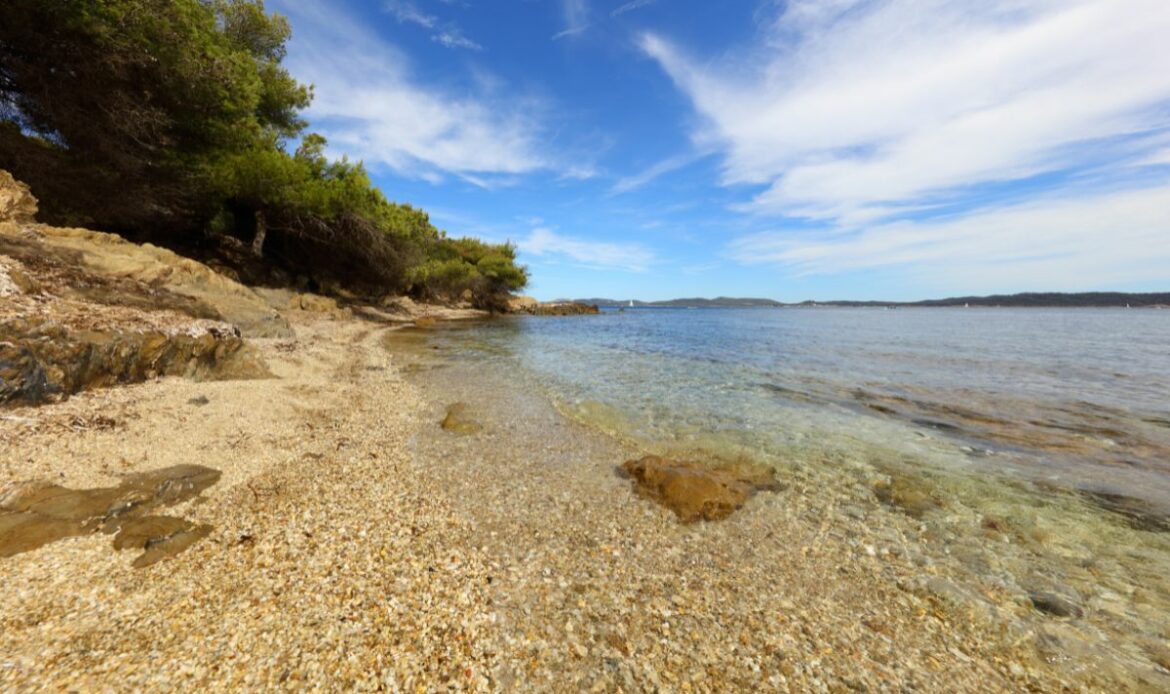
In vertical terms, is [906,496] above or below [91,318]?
below

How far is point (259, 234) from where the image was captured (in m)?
27.3

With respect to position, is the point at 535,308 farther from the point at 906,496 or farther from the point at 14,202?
the point at 906,496

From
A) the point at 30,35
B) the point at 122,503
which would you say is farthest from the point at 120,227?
the point at 122,503

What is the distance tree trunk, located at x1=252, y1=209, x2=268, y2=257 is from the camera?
26688 millimetres

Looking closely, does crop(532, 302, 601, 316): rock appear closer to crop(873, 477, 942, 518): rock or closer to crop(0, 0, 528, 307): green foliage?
crop(0, 0, 528, 307): green foliage

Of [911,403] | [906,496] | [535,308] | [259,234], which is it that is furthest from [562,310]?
[906,496]

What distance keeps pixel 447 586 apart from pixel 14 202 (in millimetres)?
17044

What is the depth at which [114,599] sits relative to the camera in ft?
11.1

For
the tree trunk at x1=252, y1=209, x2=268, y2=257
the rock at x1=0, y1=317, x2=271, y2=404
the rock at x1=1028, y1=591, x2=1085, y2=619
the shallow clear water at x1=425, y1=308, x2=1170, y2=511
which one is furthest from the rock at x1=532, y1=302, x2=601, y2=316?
the rock at x1=1028, y1=591, x2=1085, y2=619

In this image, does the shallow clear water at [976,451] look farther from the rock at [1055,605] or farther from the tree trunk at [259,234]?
the tree trunk at [259,234]

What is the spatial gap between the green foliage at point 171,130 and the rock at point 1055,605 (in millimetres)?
22610

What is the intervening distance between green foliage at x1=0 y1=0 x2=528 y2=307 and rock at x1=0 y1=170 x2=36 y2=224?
127 inches

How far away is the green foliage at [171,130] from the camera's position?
1231cm

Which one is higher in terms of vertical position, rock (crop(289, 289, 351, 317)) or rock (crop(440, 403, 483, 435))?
rock (crop(289, 289, 351, 317))
